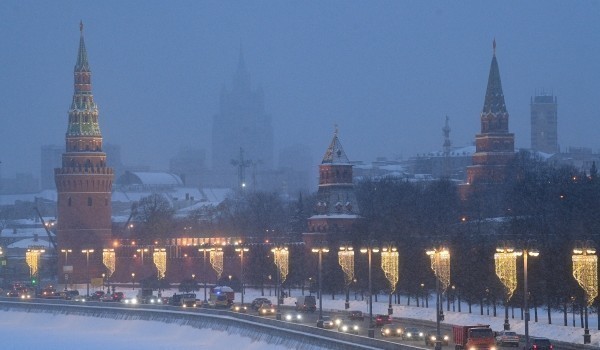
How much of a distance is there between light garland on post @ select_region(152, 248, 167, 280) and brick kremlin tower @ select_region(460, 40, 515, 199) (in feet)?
155

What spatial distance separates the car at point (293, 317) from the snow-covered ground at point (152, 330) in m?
2.91

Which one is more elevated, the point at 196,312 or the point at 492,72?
the point at 492,72

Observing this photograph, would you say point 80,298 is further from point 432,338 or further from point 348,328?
point 432,338

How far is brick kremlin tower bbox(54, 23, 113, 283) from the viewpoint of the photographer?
16050 cm

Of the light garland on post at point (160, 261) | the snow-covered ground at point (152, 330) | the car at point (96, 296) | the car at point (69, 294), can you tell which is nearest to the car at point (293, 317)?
the snow-covered ground at point (152, 330)

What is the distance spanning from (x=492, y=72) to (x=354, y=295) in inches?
2421

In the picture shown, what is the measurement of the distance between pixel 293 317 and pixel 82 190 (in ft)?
210

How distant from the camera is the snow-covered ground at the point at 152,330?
3615 inches

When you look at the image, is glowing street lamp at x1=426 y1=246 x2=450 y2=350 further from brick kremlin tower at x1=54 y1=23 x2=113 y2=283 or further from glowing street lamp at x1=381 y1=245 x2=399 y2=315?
brick kremlin tower at x1=54 y1=23 x2=113 y2=283

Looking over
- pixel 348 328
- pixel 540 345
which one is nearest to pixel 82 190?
pixel 348 328

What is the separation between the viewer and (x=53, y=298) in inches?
5404

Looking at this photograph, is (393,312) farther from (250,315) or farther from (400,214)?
(400,214)

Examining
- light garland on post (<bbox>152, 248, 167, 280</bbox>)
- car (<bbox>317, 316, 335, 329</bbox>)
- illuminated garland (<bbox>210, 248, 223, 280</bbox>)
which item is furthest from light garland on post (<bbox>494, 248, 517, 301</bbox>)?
light garland on post (<bbox>152, 248, 167, 280</bbox>)

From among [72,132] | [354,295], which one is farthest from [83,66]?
[354,295]
